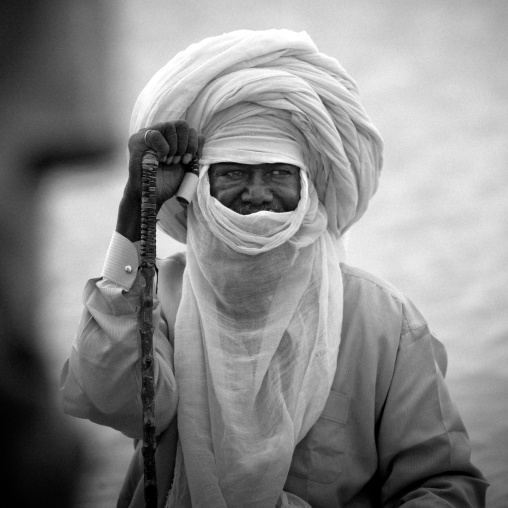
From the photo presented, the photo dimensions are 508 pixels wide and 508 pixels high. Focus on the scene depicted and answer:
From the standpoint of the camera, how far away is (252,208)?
6.38ft

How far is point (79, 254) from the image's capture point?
3184 millimetres

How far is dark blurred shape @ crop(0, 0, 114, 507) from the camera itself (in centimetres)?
173

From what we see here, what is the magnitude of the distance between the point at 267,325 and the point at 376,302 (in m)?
0.35

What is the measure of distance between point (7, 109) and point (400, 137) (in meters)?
2.01

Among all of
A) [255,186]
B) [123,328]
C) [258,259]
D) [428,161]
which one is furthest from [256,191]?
[428,161]

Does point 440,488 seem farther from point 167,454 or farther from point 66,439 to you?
point 66,439

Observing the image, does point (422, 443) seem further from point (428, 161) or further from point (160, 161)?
point (428, 161)

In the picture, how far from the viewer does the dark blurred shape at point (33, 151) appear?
1.73 meters

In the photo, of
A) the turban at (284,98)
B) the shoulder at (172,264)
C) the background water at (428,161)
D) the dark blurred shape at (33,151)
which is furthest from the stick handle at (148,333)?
the background water at (428,161)

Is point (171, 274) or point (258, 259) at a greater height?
point (258, 259)

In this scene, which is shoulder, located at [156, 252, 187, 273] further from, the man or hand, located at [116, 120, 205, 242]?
hand, located at [116, 120, 205, 242]

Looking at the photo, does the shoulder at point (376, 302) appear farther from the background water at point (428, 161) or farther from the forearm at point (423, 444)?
the background water at point (428, 161)

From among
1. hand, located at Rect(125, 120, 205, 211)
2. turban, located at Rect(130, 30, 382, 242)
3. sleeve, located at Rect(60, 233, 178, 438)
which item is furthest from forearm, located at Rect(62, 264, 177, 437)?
turban, located at Rect(130, 30, 382, 242)

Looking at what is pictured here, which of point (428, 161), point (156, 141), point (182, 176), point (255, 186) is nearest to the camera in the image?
point (156, 141)
